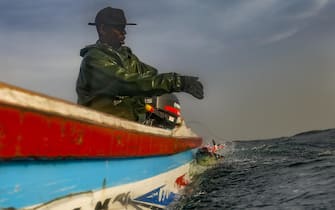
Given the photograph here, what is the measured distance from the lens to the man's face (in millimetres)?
6277

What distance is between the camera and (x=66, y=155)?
2.53 metres

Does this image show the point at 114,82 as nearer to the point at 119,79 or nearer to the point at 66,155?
the point at 119,79

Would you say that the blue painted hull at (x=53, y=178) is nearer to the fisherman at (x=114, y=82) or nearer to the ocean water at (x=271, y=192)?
the fisherman at (x=114, y=82)

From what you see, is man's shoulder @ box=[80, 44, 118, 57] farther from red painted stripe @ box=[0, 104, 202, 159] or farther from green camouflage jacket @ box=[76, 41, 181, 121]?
red painted stripe @ box=[0, 104, 202, 159]

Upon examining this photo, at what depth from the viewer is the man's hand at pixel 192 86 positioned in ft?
17.4

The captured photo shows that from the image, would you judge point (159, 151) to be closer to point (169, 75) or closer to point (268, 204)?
point (169, 75)

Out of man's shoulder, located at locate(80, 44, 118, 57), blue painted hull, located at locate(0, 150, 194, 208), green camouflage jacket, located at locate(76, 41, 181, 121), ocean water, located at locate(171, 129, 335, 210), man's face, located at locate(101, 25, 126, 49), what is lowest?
→ ocean water, located at locate(171, 129, 335, 210)

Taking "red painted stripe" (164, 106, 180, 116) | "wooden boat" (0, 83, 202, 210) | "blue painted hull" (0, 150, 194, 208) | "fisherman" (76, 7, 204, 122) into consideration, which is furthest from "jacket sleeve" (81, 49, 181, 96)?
"red painted stripe" (164, 106, 180, 116)

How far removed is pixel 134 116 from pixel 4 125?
13.5 ft

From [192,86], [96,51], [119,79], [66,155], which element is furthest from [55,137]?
[192,86]

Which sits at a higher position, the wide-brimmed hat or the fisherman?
the wide-brimmed hat

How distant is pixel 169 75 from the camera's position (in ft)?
17.1

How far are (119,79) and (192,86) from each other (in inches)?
41.0

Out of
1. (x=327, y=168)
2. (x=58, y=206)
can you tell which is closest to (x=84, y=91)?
(x=58, y=206)
